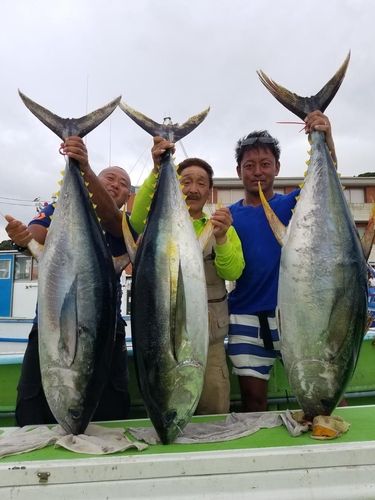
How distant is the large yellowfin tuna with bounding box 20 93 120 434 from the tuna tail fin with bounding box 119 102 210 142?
1.82 feet

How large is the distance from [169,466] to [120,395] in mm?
1038

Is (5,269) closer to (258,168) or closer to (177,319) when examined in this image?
(258,168)

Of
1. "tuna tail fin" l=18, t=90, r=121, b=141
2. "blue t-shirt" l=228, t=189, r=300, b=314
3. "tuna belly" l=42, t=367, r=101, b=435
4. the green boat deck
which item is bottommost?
the green boat deck

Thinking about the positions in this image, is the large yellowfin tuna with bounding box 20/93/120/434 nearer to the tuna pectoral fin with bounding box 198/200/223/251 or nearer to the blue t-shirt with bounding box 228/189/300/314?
the tuna pectoral fin with bounding box 198/200/223/251

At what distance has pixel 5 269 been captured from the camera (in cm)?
960

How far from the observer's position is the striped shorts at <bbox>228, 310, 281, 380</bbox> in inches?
→ 99.3

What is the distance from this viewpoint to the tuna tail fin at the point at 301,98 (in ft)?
7.41

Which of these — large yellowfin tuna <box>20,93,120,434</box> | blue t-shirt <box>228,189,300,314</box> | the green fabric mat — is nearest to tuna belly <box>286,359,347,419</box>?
the green fabric mat

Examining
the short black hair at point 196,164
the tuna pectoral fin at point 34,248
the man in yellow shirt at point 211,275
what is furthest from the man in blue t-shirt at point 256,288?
the tuna pectoral fin at point 34,248

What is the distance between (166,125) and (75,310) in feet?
3.95

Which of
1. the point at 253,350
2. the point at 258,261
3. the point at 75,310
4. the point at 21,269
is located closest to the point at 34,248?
the point at 75,310

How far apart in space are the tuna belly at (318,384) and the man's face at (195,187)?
46.5 inches

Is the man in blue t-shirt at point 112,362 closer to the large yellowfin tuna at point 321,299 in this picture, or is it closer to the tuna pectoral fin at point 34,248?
the tuna pectoral fin at point 34,248

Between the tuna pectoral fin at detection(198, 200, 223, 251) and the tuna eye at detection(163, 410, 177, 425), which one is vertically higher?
the tuna pectoral fin at detection(198, 200, 223, 251)
